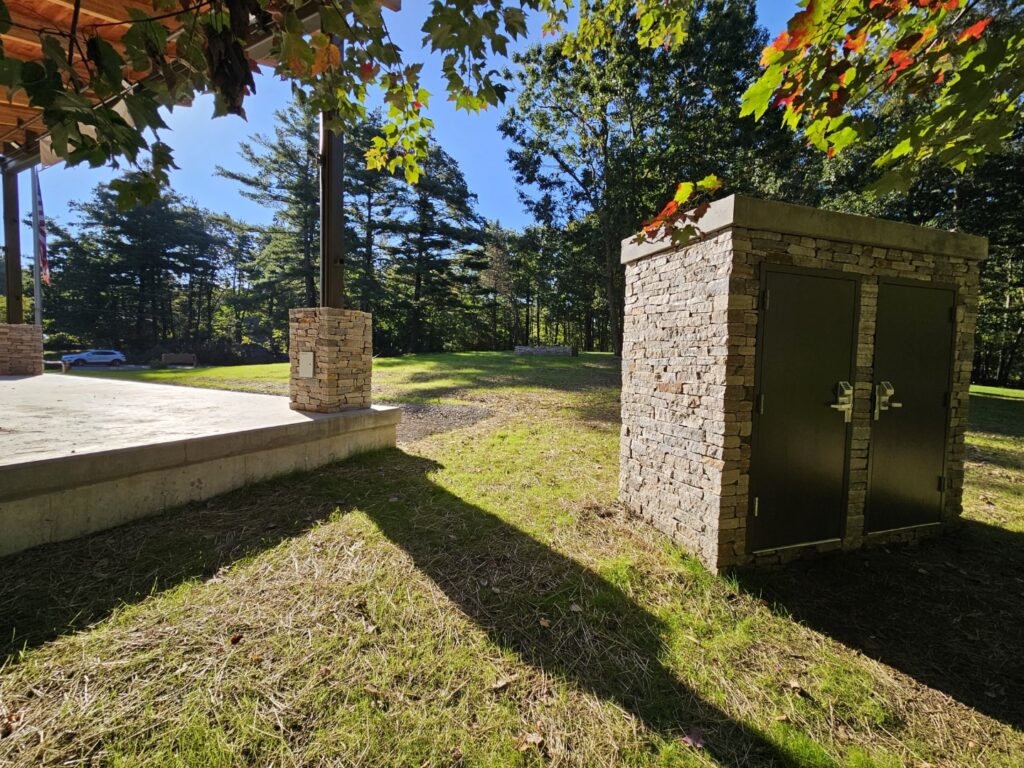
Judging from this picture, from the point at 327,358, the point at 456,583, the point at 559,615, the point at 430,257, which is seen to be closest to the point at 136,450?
the point at 327,358

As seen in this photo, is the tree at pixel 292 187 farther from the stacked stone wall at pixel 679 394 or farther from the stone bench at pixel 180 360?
the stacked stone wall at pixel 679 394

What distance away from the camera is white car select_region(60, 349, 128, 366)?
25734 mm

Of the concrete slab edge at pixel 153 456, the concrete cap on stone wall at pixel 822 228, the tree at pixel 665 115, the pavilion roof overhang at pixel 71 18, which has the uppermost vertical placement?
the tree at pixel 665 115

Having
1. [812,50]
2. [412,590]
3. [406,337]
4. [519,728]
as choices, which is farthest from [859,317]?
[406,337]

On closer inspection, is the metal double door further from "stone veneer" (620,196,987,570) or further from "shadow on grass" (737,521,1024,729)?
"shadow on grass" (737,521,1024,729)

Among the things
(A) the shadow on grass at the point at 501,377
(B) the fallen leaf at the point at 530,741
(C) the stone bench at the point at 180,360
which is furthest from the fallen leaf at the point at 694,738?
(C) the stone bench at the point at 180,360

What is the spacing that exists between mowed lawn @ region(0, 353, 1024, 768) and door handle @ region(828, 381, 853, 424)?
1.21 m

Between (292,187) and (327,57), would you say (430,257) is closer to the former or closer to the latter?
(292,187)

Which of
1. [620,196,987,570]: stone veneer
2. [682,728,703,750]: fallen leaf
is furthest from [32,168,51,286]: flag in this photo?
[682,728,703,750]: fallen leaf

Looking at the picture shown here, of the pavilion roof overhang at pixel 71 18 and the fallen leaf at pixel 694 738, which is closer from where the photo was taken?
the fallen leaf at pixel 694 738

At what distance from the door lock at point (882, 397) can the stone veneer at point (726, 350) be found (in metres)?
0.07

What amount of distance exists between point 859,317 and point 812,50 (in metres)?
1.93

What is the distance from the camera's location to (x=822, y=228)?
3203mm

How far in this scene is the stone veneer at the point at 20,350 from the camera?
885cm
